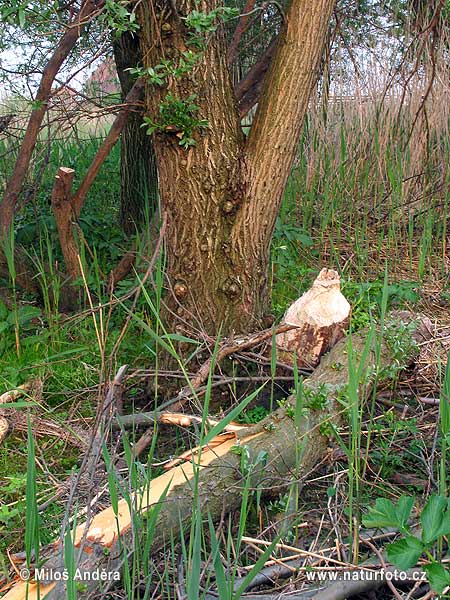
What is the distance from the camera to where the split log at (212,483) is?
5.58 ft

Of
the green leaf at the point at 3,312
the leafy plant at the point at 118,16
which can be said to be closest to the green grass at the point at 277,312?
the green leaf at the point at 3,312

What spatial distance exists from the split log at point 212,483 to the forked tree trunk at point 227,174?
22.5 inches

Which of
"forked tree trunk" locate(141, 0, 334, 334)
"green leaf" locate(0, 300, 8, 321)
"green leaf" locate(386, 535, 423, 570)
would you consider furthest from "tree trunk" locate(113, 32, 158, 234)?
"green leaf" locate(386, 535, 423, 570)

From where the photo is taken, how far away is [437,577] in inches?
56.8

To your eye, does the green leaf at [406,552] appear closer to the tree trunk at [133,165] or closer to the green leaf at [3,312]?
the green leaf at [3,312]

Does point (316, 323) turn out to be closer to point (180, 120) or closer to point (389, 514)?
point (180, 120)

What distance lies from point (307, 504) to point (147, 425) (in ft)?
2.50

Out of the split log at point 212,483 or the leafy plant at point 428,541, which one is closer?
the leafy plant at point 428,541

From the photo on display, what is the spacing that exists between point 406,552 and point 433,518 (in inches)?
3.7

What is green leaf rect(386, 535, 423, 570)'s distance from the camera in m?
1.51

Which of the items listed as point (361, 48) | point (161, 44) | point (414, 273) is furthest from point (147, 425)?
point (361, 48)

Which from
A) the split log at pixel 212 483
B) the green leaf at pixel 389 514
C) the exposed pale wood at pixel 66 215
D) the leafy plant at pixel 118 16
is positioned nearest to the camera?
the green leaf at pixel 389 514

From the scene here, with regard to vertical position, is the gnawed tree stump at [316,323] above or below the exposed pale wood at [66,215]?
below

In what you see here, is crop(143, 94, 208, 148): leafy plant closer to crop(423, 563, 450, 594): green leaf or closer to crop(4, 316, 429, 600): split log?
crop(4, 316, 429, 600): split log
